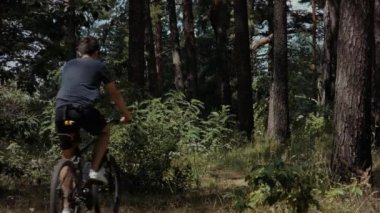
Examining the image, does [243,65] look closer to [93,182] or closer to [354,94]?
[354,94]

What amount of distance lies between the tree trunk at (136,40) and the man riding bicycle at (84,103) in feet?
25.7

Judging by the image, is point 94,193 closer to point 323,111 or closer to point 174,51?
point 323,111

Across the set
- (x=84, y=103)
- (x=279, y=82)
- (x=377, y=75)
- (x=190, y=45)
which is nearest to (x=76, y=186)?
(x=84, y=103)

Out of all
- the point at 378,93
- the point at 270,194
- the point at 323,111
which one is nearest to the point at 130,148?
the point at 270,194

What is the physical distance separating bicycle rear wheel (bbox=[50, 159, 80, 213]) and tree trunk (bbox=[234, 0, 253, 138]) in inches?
514

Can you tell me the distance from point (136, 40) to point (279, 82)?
464 cm

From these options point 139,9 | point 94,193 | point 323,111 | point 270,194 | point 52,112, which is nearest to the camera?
point 94,193

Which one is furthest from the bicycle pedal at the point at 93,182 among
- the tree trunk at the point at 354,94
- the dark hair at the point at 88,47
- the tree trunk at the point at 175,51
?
the tree trunk at the point at 175,51

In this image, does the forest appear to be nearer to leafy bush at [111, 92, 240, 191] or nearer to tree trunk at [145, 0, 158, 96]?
leafy bush at [111, 92, 240, 191]

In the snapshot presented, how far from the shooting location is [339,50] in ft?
29.0

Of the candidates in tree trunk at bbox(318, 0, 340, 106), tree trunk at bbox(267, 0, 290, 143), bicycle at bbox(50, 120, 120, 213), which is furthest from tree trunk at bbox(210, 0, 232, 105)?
bicycle at bbox(50, 120, 120, 213)

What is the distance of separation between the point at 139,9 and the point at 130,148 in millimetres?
5281

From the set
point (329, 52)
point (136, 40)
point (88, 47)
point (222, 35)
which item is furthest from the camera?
point (222, 35)

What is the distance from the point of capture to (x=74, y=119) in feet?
19.8
